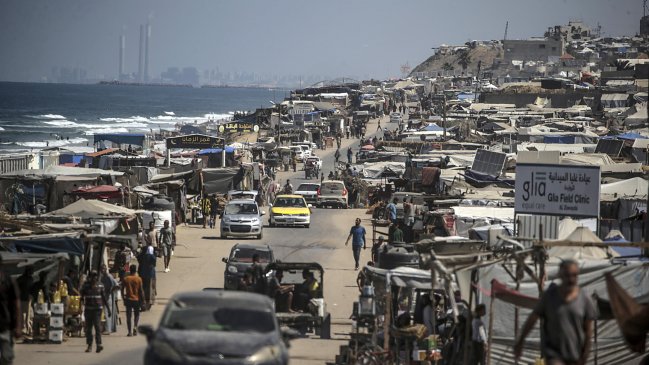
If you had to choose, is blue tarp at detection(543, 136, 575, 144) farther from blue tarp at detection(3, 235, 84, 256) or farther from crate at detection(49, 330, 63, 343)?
crate at detection(49, 330, 63, 343)

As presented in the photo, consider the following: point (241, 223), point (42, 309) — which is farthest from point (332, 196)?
point (42, 309)

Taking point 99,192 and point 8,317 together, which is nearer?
point 8,317

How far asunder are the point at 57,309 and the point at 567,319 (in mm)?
10814

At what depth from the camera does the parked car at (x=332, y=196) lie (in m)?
50.4

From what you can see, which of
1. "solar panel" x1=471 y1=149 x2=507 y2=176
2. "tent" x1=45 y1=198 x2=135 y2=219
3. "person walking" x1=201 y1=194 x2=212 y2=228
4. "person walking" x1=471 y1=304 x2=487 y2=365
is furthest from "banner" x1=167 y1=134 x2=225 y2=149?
"person walking" x1=471 y1=304 x2=487 y2=365

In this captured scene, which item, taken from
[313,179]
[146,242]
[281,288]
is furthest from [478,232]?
[313,179]

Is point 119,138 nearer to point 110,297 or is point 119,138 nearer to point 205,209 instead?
point 205,209

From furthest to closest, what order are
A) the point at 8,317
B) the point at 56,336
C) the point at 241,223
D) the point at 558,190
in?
the point at 241,223, the point at 56,336, the point at 558,190, the point at 8,317

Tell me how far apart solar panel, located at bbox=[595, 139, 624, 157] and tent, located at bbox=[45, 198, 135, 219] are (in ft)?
80.7

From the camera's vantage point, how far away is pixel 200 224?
42.7 metres

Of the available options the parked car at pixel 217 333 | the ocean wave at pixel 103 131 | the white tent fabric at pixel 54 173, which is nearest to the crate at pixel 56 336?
the parked car at pixel 217 333

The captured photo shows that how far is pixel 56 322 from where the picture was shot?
18.9m

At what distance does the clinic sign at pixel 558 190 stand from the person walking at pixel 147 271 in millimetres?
8040

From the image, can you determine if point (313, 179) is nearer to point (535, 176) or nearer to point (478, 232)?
point (478, 232)
